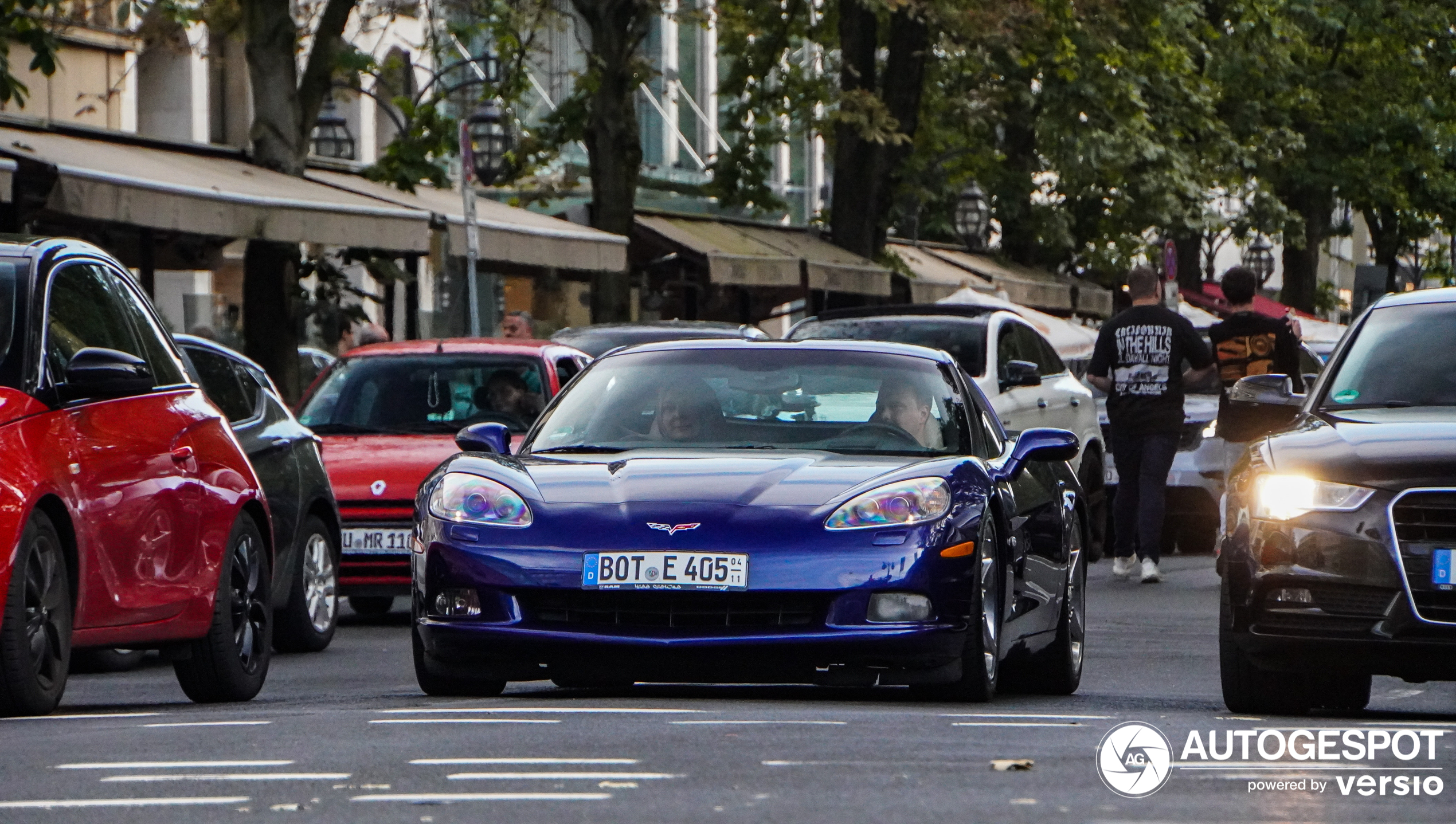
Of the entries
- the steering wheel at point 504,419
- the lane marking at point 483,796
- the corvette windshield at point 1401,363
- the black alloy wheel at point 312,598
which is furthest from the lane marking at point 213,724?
the steering wheel at point 504,419

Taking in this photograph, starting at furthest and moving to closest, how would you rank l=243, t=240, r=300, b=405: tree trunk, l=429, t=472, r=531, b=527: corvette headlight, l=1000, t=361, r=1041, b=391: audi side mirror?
l=243, t=240, r=300, b=405: tree trunk → l=1000, t=361, r=1041, b=391: audi side mirror → l=429, t=472, r=531, b=527: corvette headlight

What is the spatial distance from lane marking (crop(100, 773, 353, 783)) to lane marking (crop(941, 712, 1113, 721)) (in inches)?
A: 89.9

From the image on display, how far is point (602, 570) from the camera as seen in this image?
849 cm

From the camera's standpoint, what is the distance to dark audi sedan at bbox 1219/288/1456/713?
816cm

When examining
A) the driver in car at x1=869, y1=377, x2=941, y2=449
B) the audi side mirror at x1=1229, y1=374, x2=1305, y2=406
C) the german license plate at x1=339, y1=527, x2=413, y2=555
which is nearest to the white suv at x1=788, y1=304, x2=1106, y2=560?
the german license plate at x1=339, y1=527, x2=413, y2=555

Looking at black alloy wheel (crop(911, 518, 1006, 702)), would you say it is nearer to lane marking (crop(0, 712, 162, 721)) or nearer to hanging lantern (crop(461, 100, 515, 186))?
lane marking (crop(0, 712, 162, 721))

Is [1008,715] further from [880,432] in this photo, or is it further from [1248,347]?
[1248,347]

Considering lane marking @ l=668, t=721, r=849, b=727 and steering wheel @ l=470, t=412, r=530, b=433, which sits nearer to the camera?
lane marking @ l=668, t=721, r=849, b=727

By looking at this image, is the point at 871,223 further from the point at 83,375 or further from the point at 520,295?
the point at 83,375

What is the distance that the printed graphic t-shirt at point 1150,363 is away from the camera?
17078mm

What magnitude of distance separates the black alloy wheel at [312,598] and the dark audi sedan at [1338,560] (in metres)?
5.28

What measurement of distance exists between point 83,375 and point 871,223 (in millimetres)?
27807

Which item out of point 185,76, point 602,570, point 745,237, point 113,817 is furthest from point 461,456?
point 185,76

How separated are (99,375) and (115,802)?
263cm
